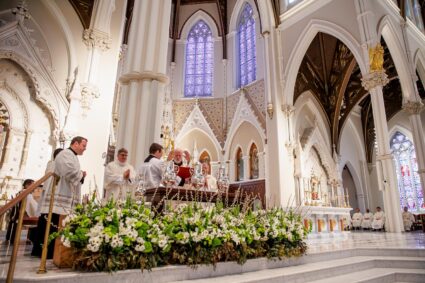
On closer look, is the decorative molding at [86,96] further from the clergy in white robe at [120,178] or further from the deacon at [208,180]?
the deacon at [208,180]

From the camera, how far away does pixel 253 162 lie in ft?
48.1

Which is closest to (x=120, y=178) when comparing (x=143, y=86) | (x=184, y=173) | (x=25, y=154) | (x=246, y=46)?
Answer: (x=184, y=173)

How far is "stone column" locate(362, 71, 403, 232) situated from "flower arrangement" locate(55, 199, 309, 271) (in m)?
6.84

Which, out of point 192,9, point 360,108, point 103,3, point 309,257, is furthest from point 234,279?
point 360,108

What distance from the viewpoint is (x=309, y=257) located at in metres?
4.14

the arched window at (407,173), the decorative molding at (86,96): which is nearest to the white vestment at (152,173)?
the decorative molding at (86,96)

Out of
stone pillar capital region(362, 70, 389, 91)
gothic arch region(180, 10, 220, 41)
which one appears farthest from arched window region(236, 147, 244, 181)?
gothic arch region(180, 10, 220, 41)

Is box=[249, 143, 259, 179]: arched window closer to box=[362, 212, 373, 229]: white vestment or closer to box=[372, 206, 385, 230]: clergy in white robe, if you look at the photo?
box=[372, 206, 385, 230]: clergy in white robe

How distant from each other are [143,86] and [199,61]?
13.4m

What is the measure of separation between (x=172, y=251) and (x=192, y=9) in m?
19.1

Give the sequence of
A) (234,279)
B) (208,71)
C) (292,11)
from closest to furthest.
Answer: (234,279)
(292,11)
(208,71)

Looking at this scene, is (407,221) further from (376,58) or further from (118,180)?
(118,180)

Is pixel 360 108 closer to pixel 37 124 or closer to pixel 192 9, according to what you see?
pixel 192 9

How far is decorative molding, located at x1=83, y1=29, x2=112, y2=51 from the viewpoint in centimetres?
991
